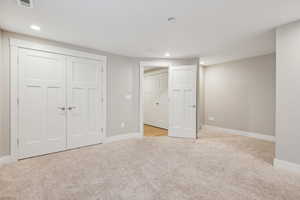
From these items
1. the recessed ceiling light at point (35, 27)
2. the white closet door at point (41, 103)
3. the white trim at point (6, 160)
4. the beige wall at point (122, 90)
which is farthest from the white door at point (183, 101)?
the white trim at point (6, 160)

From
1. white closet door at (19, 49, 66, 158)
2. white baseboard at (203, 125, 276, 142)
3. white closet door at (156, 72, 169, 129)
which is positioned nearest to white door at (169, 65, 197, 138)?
white closet door at (156, 72, 169, 129)

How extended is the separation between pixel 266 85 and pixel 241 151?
2238mm

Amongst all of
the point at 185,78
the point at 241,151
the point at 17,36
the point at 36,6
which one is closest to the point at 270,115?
the point at 241,151

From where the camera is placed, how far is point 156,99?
20.6 feet

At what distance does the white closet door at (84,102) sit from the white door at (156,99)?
2.75m

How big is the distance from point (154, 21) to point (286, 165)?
319cm

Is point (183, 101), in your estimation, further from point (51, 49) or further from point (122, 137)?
point (51, 49)

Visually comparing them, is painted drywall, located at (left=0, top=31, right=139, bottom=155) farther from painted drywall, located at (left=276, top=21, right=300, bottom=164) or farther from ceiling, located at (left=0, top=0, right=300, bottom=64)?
painted drywall, located at (left=276, top=21, right=300, bottom=164)

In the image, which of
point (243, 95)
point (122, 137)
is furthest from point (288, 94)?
point (122, 137)

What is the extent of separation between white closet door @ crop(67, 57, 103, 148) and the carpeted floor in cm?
38

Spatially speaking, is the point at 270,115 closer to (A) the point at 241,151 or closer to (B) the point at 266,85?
(B) the point at 266,85

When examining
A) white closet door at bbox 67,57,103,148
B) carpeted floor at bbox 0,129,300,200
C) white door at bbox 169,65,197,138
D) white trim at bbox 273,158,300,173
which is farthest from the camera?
white door at bbox 169,65,197,138

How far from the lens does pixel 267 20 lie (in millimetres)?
2291

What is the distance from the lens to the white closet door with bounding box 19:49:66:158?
2835 mm
